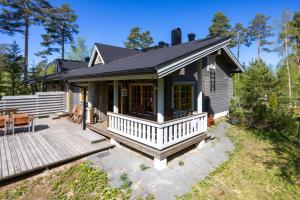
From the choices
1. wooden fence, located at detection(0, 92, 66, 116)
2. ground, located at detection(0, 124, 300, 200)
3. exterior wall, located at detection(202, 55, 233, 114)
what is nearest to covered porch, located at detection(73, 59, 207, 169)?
ground, located at detection(0, 124, 300, 200)

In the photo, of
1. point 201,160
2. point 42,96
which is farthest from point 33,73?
point 201,160

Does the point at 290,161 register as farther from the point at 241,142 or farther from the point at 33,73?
the point at 33,73

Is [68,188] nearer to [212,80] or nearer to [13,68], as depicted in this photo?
[212,80]

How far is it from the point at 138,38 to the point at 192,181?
27353 millimetres

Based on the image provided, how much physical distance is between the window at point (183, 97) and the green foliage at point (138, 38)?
21.4 m

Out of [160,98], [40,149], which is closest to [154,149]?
[160,98]

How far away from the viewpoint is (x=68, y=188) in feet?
12.6

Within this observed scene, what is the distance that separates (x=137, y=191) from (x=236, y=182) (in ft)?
7.83

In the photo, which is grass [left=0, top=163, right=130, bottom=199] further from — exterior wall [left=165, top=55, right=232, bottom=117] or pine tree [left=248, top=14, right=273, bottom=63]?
pine tree [left=248, top=14, right=273, bottom=63]

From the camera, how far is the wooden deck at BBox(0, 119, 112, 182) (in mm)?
4266

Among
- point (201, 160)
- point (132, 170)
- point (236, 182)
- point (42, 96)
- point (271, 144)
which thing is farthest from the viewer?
point (42, 96)

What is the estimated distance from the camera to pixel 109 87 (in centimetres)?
882

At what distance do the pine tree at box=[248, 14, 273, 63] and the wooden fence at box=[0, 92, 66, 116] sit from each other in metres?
24.5

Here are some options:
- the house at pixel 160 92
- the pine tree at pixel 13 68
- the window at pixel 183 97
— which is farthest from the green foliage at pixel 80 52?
the window at pixel 183 97
